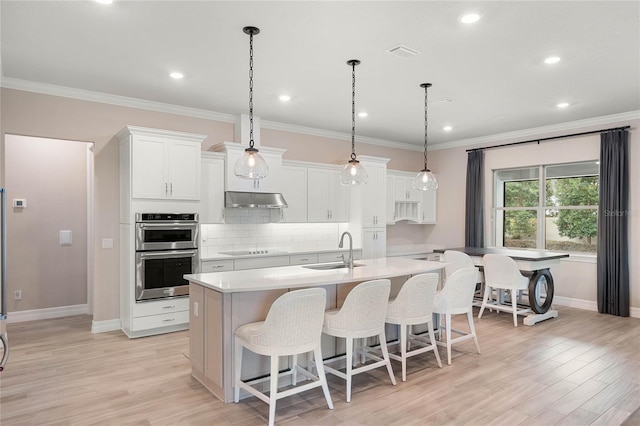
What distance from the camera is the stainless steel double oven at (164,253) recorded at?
15.7 feet

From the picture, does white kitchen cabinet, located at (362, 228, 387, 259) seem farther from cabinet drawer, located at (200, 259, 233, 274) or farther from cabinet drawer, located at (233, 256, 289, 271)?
cabinet drawer, located at (200, 259, 233, 274)

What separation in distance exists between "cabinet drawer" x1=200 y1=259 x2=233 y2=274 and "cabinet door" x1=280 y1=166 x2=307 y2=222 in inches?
48.4

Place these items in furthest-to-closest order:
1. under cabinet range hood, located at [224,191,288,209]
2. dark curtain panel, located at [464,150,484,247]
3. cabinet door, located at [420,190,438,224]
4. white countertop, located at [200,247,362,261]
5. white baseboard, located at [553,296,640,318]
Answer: cabinet door, located at [420,190,438,224]
dark curtain panel, located at [464,150,484,247]
white baseboard, located at [553,296,640,318]
under cabinet range hood, located at [224,191,288,209]
white countertop, located at [200,247,362,261]

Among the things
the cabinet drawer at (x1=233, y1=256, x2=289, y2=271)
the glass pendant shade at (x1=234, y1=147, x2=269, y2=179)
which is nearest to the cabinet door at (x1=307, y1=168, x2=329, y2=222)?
the cabinet drawer at (x1=233, y1=256, x2=289, y2=271)

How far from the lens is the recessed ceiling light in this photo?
9.91 ft

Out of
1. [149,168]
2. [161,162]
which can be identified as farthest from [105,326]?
[161,162]

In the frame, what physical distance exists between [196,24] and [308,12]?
0.91 meters

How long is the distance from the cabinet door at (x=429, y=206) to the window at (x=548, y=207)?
1236 millimetres

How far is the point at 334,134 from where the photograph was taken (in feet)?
23.8

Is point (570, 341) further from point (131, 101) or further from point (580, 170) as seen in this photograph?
point (131, 101)

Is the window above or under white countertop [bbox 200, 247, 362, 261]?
above

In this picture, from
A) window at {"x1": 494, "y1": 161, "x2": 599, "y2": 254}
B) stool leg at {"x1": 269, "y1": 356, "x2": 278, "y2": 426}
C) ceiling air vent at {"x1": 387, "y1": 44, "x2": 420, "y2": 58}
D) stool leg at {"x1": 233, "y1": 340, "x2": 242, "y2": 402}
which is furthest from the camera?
window at {"x1": 494, "y1": 161, "x2": 599, "y2": 254}

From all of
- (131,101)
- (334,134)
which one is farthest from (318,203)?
(131,101)

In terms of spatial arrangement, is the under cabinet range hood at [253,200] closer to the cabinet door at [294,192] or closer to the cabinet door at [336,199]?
the cabinet door at [294,192]
